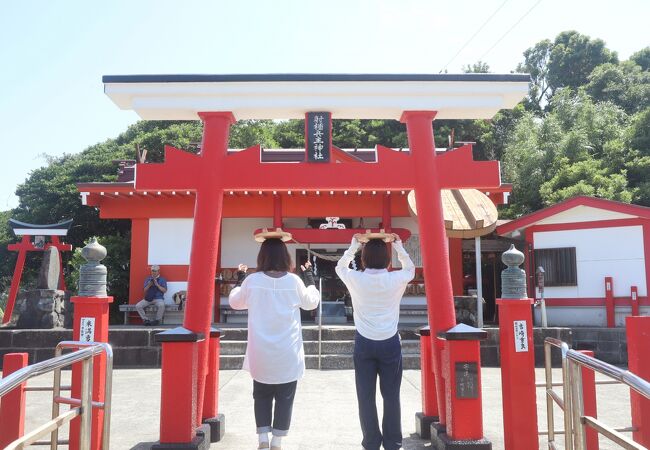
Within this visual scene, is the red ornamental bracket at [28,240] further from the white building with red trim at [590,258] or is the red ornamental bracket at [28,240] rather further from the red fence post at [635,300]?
the red fence post at [635,300]

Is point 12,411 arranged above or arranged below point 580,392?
below

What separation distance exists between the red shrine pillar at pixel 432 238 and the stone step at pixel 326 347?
556 centimetres

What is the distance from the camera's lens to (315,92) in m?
5.37

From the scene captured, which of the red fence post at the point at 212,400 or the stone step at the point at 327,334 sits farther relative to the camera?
the stone step at the point at 327,334

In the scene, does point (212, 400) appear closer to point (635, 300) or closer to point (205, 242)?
point (205, 242)

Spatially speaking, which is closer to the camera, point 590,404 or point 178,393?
point 590,404

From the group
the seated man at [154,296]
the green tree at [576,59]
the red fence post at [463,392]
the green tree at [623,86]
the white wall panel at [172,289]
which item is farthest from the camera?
the green tree at [576,59]

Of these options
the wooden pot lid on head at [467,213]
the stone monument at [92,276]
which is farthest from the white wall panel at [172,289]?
the stone monument at [92,276]

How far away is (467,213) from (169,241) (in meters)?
7.82

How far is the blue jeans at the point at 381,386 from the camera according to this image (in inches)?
157

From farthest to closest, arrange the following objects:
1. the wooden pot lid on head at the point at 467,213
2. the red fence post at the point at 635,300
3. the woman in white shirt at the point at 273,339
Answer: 1. the red fence post at the point at 635,300
2. the wooden pot lid on head at the point at 467,213
3. the woman in white shirt at the point at 273,339

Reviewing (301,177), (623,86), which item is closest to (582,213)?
(301,177)

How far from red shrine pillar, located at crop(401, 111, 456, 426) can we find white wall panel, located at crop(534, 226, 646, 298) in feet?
29.3

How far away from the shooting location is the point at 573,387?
3135mm
